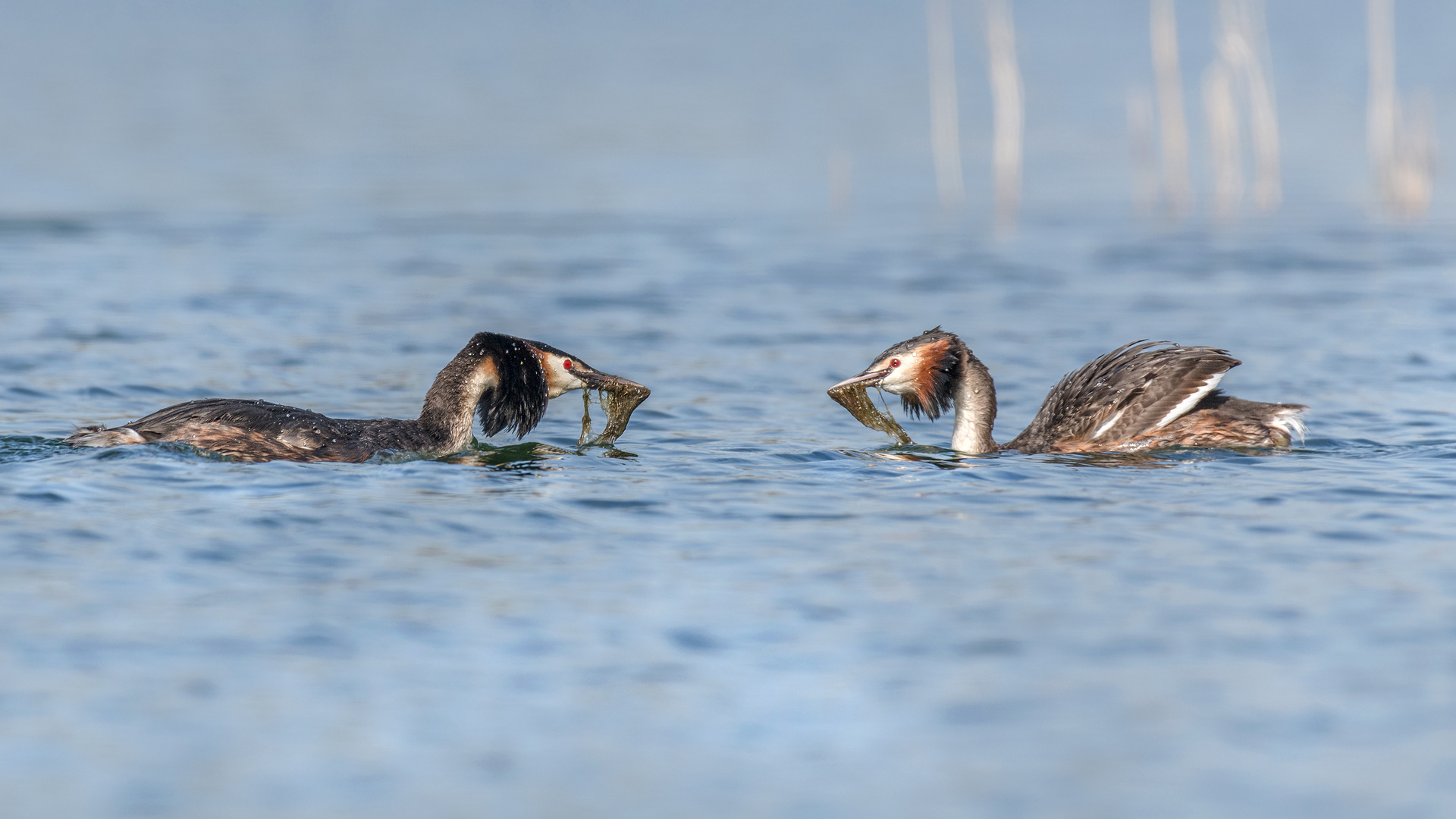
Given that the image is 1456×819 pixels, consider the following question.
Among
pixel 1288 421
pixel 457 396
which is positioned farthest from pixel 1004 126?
pixel 457 396

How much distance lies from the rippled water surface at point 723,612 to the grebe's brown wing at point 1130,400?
15.0 inches

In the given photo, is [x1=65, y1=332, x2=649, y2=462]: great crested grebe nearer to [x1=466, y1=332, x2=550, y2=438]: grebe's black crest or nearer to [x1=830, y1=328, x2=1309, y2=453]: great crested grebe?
[x1=466, y1=332, x2=550, y2=438]: grebe's black crest

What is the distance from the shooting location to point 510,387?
1172cm

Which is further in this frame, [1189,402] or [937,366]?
[937,366]

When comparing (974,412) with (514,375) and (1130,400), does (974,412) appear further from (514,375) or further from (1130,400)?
(514,375)

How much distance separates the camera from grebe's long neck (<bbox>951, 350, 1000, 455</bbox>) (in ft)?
39.8

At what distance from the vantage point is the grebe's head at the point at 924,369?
40.2 feet

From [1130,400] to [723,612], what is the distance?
5550 mm

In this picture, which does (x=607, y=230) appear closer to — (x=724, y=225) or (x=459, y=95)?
(x=724, y=225)

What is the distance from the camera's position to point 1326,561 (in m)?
8.40

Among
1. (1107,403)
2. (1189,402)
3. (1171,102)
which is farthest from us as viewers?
(1171,102)

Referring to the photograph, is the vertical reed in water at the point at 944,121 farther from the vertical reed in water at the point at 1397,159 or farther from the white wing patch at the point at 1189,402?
the white wing patch at the point at 1189,402

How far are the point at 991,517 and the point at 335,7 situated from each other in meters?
80.5

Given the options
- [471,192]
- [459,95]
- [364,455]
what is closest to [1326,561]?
[364,455]
